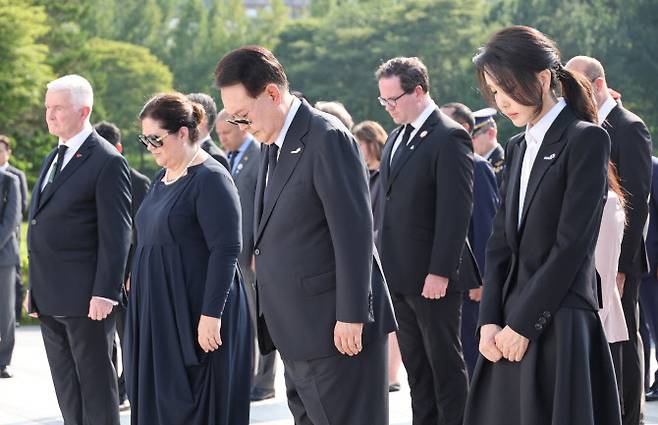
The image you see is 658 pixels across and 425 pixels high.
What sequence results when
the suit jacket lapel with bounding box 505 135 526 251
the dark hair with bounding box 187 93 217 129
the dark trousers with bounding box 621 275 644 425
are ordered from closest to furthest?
the suit jacket lapel with bounding box 505 135 526 251
the dark trousers with bounding box 621 275 644 425
the dark hair with bounding box 187 93 217 129

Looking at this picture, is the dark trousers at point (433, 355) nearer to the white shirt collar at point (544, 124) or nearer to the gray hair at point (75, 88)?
the gray hair at point (75, 88)

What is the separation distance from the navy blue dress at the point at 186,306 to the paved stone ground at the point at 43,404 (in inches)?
80.8

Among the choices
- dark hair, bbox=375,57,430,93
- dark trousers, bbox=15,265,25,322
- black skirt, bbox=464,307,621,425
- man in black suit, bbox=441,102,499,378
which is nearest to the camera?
black skirt, bbox=464,307,621,425

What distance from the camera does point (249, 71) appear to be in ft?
15.1

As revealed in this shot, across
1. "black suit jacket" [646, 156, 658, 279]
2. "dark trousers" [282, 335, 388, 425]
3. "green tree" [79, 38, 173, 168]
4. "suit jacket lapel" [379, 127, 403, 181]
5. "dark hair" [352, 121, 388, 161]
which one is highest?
"green tree" [79, 38, 173, 168]

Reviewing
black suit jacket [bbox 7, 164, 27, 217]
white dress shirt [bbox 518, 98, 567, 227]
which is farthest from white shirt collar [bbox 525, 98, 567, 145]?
black suit jacket [bbox 7, 164, 27, 217]

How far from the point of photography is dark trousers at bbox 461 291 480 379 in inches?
299

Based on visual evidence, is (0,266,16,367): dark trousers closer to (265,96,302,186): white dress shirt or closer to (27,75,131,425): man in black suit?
(27,75,131,425): man in black suit

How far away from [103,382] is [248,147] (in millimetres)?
2676

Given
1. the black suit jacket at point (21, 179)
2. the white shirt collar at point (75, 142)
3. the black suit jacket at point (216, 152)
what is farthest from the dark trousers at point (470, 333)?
the black suit jacket at point (21, 179)

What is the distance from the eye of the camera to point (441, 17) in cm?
5803

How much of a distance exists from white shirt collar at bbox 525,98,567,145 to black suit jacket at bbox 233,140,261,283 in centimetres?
421

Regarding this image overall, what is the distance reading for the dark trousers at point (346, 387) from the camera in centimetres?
460

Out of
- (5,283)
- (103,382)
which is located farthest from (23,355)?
(103,382)
